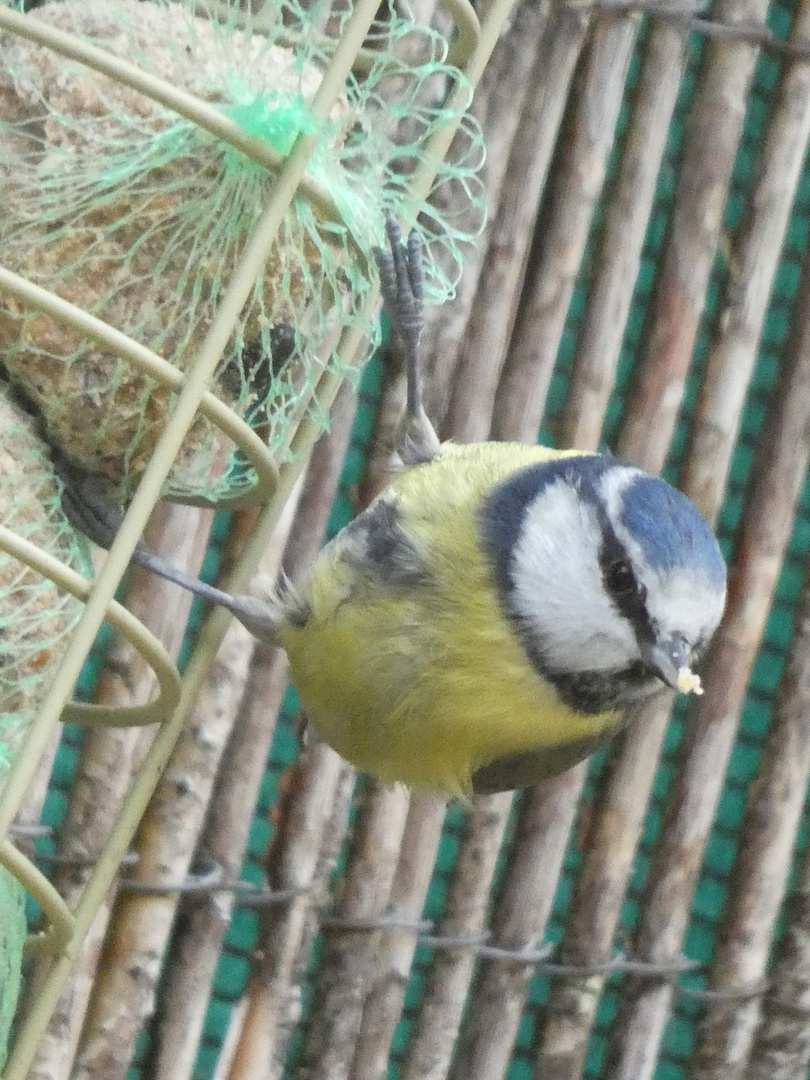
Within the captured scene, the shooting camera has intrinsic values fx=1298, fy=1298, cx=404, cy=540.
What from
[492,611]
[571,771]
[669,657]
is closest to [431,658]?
[492,611]

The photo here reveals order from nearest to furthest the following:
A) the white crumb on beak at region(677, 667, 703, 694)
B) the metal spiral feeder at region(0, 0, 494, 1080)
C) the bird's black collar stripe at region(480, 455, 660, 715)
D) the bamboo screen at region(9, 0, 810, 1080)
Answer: the metal spiral feeder at region(0, 0, 494, 1080)
the white crumb on beak at region(677, 667, 703, 694)
the bird's black collar stripe at region(480, 455, 660, 715)
the bamboo screen at region(9, 0, 810, 1080)

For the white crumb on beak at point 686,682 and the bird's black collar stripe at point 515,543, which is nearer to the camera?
the white crumb on beak at point 686,682

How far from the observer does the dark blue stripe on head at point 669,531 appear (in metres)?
0.68

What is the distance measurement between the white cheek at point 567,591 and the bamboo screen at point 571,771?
34 cm

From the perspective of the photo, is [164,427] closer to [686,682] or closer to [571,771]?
[686,682]

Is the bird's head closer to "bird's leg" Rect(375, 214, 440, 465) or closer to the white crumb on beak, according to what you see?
the white crumb on beak

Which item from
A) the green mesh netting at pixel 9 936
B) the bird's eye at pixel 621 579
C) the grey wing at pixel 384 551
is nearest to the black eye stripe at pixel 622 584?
the bird's eye at pixel 621 579

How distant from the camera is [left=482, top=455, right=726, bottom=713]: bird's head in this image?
26.6 inches

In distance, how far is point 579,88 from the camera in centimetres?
115

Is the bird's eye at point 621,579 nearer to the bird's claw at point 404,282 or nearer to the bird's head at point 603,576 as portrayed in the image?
the bird's head at point 603,576

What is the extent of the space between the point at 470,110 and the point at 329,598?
0.51 meters

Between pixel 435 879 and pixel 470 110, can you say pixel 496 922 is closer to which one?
pixel 435 879

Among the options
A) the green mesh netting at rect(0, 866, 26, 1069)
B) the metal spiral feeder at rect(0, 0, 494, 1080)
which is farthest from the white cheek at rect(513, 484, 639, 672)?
the green mesh netting at rect(0, 866, 26, 1069)

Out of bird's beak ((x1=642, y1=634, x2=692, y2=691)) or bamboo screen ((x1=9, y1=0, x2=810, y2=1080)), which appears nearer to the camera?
bird's beak ((x1=642, y1=634, x2=692, y2=691))
